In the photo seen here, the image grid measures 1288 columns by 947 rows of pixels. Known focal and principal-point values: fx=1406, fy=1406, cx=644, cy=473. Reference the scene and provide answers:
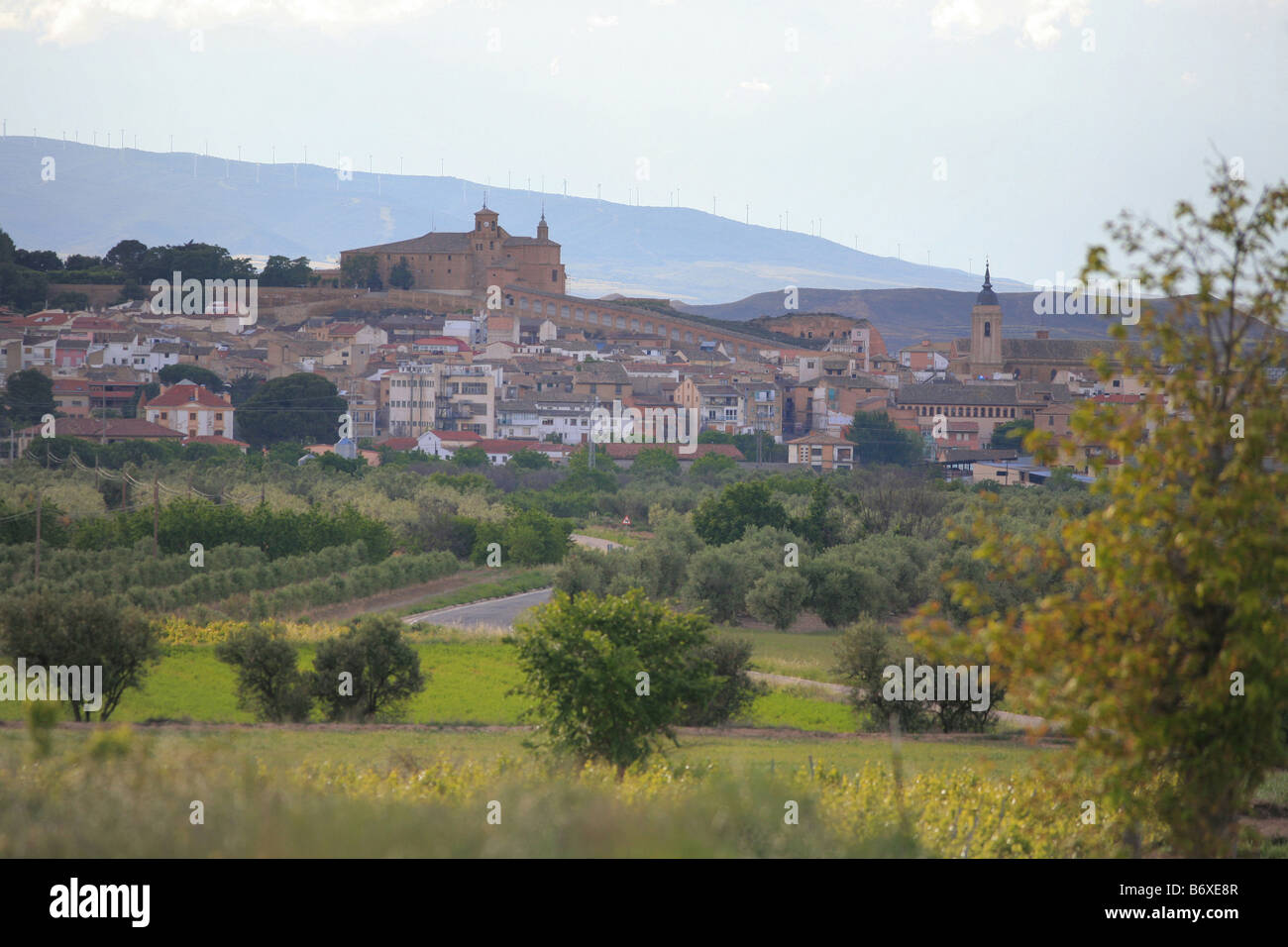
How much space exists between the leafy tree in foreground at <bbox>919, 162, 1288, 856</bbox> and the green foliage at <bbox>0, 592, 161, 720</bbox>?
13.5m

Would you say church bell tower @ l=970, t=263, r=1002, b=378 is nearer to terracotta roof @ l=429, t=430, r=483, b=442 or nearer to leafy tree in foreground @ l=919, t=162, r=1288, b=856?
terracotta roof @ l=429, t=430, r=483, b=442

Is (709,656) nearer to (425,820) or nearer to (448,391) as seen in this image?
(425,820)

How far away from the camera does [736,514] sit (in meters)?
36.4

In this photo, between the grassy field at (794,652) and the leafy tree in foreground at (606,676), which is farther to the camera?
the grassy field at (794,652)

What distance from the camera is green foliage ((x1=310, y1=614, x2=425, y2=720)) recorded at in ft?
56.0

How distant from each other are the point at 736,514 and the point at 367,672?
2020cm

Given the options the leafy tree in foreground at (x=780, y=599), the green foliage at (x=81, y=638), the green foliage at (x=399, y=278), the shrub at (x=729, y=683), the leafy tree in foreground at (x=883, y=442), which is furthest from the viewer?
the green foliage at (x=399, y=278)

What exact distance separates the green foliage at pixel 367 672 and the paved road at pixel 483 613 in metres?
8.27

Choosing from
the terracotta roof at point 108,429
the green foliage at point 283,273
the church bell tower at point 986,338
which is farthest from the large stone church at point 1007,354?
the terracotta roof at point 108,429

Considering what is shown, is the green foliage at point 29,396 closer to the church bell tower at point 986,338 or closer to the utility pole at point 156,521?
the utility pole at point 156,521

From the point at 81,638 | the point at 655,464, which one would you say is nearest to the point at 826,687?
the point at 81,638

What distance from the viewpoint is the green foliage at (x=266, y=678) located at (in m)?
16.7
